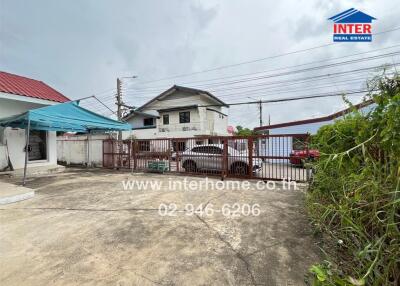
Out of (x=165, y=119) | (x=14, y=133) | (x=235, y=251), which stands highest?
(x=165, y=119)

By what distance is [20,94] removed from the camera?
27.3 ft

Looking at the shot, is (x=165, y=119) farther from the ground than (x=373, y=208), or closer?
farther from the ground

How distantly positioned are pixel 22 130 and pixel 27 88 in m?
1.75

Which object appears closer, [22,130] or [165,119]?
[22,130]

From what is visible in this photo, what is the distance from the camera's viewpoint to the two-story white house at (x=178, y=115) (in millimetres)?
23500

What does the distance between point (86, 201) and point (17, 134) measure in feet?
20.4

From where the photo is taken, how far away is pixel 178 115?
960 inches

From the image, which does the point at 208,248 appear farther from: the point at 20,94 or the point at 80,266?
the point at 20,94

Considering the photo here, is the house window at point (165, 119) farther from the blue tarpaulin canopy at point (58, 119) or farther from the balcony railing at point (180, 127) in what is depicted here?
the blue tarpaulin canopy at point (58, 119)

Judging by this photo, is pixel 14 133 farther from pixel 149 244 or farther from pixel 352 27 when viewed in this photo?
pixel 352 27

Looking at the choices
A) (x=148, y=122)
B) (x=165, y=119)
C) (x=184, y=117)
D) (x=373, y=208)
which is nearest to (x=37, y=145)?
(x=373, y=208)

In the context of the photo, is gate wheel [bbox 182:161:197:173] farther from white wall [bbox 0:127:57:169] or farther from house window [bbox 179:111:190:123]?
house window [bbox 179:111:190:123]

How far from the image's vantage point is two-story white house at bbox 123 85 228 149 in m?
23.5

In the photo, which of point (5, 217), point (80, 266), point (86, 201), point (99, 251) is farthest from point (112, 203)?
point (80, 266)
